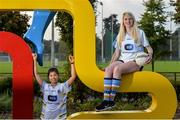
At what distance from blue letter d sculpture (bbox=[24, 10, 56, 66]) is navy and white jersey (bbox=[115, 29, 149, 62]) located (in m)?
1.36

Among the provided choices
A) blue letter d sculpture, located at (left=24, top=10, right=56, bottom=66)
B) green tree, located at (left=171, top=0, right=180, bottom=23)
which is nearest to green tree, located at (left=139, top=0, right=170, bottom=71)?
green tree, located at (left=171, top=0, right=180, bottom=23)

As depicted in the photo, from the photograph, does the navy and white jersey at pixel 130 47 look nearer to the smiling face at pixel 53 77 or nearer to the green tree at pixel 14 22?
the smiling face at pixel 53 77

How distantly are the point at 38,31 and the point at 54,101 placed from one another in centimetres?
166

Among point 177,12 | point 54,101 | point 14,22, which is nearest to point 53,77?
point 54,101

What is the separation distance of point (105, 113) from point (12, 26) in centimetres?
1037

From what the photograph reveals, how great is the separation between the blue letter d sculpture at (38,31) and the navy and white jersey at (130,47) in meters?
1.36

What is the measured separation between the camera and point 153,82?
6.60 m

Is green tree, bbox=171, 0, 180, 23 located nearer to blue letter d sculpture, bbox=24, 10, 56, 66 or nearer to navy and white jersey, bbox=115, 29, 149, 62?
blue letter d sculpture, bbox=24, 10, 56, 66

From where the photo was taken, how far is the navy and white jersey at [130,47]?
6.65 metres

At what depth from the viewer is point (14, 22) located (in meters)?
16.3

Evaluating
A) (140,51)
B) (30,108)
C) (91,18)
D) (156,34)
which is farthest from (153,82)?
(156,34)

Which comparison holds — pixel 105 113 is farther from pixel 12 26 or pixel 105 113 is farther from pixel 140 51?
pixel 12 26

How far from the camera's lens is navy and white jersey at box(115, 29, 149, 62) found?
262 inches

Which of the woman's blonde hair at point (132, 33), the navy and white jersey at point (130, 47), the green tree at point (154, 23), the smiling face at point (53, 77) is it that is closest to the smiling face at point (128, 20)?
the woman's blonde hair at point (132, 33)
